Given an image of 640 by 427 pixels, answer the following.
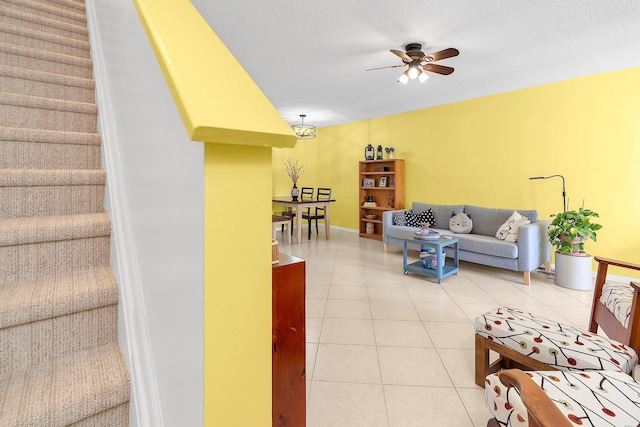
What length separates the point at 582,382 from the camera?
116 cm

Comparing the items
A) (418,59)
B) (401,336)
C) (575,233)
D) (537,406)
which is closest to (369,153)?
(418,59)

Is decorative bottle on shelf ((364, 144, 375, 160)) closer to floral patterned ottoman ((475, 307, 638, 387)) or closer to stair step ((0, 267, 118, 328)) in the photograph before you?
floral patterned ottoman ((475, 307, 638, 387))

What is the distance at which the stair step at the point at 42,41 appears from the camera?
177cm

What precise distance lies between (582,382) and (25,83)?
9.01 feet

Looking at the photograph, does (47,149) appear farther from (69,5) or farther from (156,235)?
(69,5)

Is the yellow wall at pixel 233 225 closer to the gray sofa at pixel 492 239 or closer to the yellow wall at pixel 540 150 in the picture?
the gray sofa at pixel 492 239

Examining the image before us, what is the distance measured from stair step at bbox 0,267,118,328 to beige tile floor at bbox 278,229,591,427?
1.15m

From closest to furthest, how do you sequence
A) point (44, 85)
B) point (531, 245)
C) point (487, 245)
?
1. point (44, 85)
2. point (531, 245)
3. point (487, 245)

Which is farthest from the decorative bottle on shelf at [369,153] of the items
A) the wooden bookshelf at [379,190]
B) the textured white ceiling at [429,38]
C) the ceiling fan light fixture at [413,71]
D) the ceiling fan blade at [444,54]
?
the ceiling fan blade at [444,54]

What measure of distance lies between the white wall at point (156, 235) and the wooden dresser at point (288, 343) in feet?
1.44

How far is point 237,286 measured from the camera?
472 mm

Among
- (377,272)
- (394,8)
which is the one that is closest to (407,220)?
(377,272)

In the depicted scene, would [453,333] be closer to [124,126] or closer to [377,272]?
[377,272]

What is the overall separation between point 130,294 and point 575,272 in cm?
423
